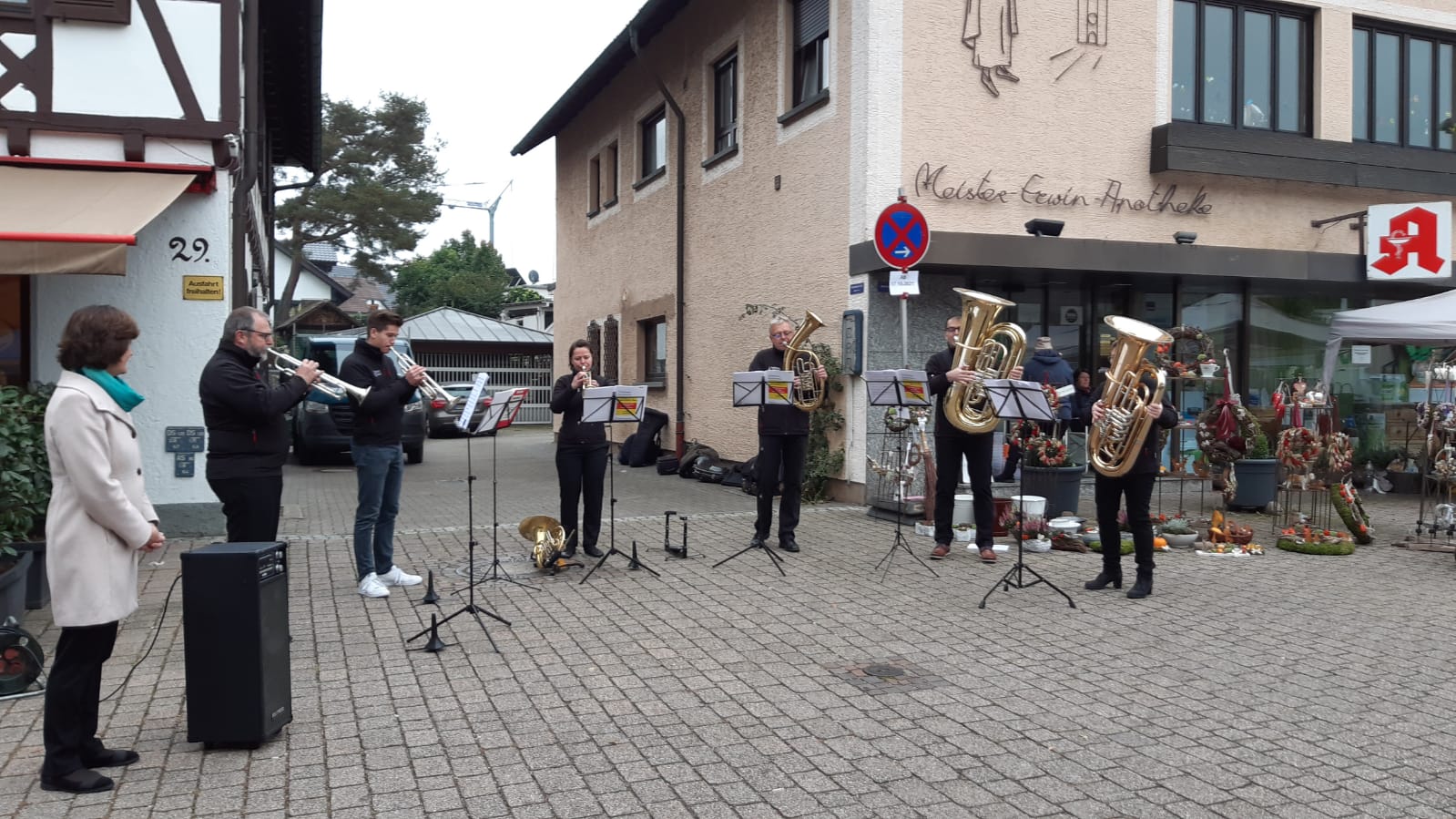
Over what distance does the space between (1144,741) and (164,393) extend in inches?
328

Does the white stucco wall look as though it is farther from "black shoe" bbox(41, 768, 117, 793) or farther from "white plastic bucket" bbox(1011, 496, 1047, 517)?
"white plastic bucket" bbox(1011, 496, 1047, 517)

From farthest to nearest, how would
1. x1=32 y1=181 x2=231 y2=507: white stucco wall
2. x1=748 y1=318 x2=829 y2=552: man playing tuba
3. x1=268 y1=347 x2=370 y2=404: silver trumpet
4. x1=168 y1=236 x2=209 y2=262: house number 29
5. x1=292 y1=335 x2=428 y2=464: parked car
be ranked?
x1=292 y1=335 x2=428 y2=464: parked car, x1=168 y1=236 x2=209 y2=262: house number 29, x1=32 y1=181 x2=231 y2=507: white stucco wall, x1=748 y1=318 x2=829 y2=552: man playing tuba, x1=268 y1=347 x2=370 y2=404: silver trumpet

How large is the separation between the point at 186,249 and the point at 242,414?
473 cm

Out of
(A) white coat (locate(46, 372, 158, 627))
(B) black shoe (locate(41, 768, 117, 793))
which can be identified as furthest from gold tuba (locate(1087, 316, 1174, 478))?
(B) black shoe (locate(41, 768, 117, 793))

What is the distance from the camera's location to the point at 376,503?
23.7 feet

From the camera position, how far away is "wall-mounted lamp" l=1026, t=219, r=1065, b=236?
11219 millimetres

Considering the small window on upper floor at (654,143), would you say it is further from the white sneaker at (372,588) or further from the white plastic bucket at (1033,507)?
the white sneaker at (372,588)

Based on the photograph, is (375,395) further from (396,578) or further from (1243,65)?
(1243,65)

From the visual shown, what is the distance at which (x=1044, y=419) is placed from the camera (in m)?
7.36

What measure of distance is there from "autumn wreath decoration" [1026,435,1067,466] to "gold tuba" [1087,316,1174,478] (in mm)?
2765

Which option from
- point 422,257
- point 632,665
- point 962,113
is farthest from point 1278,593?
point 422,257

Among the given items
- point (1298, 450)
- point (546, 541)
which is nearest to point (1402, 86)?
point (1298, 450)

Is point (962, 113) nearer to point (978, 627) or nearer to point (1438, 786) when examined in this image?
point (978, 627)

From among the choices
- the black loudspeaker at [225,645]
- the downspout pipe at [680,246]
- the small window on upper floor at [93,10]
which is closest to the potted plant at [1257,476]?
the downspout pipe at [680,246]
